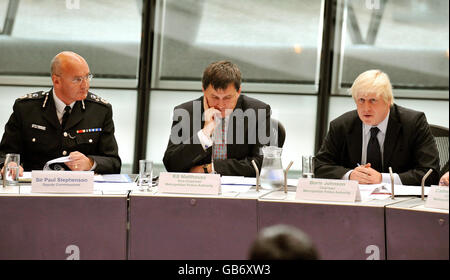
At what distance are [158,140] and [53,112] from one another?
2.28 meters

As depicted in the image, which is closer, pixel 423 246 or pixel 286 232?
pixel 286 232

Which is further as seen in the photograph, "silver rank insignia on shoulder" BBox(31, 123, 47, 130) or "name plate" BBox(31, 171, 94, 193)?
"silver rank insignia on shoulder" BBox(31, 123, 47, 130)

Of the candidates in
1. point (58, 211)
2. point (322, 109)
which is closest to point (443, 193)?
point (58, 211)

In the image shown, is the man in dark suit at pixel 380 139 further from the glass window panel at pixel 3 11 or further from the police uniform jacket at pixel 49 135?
the glass window panel at pixel 3 11

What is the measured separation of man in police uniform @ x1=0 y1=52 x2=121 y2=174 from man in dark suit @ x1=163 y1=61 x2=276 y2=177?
377 mm

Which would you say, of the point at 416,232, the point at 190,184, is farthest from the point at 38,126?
the point at 416,232

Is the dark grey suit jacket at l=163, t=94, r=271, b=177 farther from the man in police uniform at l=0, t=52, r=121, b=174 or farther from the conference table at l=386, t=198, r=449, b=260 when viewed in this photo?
the conference table at l=386, t=198, r=449, b=260

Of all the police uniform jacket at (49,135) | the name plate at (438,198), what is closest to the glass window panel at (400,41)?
the police uniform jacket at (49,135)

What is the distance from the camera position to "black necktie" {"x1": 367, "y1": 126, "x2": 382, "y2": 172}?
3393 mm

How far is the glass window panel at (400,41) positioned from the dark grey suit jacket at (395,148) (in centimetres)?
222

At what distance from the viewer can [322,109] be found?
5.69 m

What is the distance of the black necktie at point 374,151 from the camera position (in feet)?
11.1

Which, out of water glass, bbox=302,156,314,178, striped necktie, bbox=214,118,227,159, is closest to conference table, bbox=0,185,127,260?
water glass, bbox=302,156,314,178
